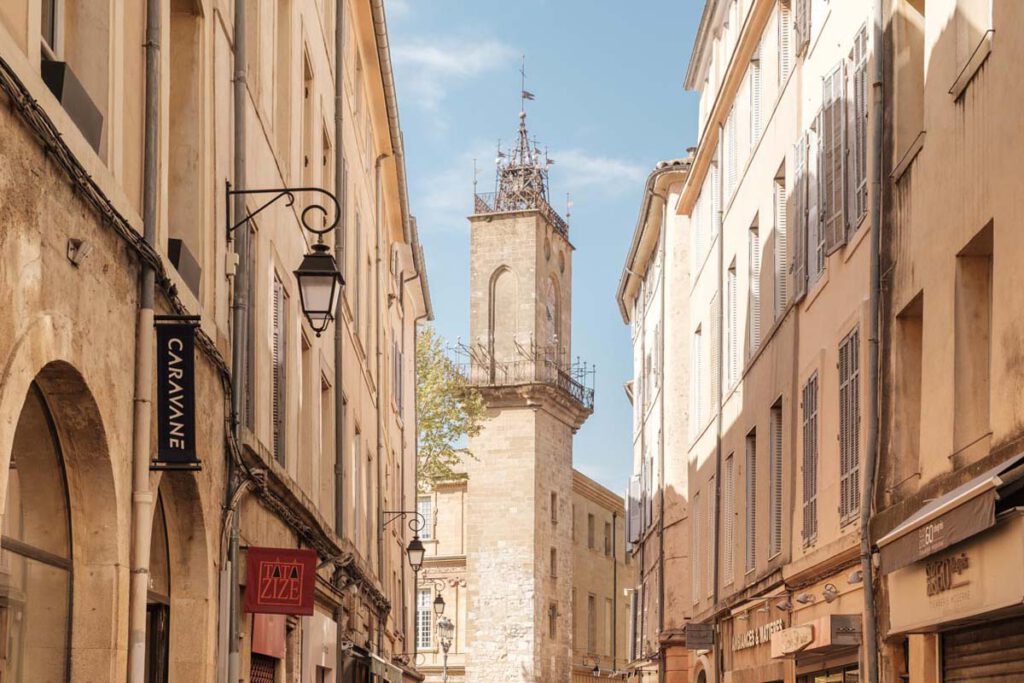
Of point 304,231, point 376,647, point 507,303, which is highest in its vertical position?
point 507,303

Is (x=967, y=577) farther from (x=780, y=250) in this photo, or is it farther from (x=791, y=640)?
(x=780, y=250)

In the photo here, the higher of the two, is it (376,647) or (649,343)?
(649,343)

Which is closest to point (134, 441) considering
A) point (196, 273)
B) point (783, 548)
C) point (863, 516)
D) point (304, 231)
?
point (196, 273)

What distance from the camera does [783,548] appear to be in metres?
19.7

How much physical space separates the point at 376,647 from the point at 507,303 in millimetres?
40417

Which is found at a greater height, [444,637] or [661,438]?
[661,438]

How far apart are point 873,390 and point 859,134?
256 centimetres

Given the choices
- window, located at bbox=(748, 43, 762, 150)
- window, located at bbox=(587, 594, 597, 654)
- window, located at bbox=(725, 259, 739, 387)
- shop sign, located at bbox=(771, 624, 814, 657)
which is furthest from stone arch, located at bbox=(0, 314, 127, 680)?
window, located at bbox=(587, 594, 597, 654)

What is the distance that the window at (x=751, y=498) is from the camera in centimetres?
2247

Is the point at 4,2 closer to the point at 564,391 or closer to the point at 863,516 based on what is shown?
the point at 863,516

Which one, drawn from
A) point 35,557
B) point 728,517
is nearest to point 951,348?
point 35,557

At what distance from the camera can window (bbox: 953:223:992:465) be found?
12375 millimetres

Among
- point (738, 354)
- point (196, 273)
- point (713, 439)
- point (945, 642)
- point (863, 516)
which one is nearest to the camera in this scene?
point (196, 273)

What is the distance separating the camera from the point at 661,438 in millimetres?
35250
